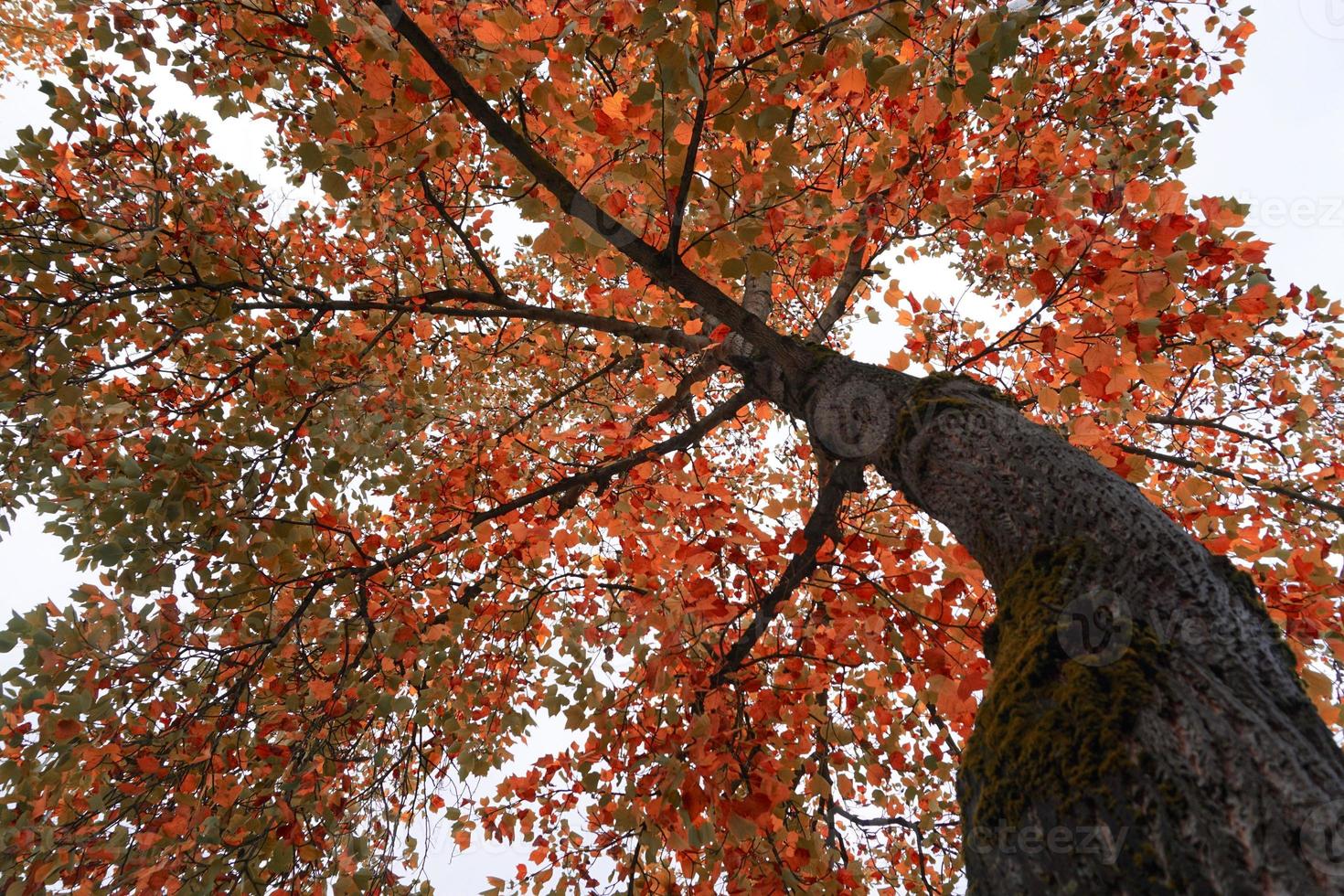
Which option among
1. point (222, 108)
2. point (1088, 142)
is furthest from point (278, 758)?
point (1088, 142)

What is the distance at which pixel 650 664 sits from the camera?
2986 millimetres

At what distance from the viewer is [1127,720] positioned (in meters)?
1.22

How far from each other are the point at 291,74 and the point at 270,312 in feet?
4.98

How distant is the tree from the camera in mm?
1440

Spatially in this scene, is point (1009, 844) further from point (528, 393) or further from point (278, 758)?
point (528, 393)
